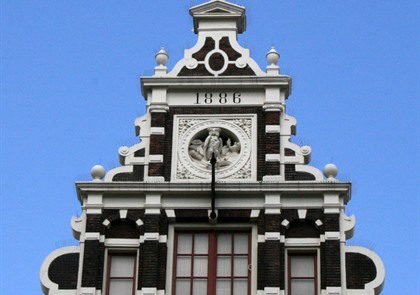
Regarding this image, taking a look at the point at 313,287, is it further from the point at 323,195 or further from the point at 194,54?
the point at 194,54

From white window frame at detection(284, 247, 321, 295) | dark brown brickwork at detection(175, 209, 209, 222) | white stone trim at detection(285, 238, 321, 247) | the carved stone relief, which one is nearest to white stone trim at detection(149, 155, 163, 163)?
the carved stone relief

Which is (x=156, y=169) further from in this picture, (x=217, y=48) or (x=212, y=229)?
(x=217, y=48)

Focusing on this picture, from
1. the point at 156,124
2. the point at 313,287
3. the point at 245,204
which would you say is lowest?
the point at 313,287

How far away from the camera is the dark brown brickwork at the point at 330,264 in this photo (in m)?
36.0

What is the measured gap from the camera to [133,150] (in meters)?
38.8

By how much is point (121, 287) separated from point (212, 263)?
8.43 ft

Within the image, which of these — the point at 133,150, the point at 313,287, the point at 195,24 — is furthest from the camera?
the point at 195,24

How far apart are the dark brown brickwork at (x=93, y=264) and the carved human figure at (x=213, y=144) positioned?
162 inches

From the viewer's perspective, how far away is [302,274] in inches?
1447

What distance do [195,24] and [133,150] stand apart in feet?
16.4

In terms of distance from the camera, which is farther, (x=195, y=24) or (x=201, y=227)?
(x=195, y=24)

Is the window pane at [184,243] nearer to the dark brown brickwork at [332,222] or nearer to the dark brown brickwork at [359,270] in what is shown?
the dark brown brickwork at [332,222]

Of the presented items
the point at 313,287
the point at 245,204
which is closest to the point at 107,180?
the point at 245,204

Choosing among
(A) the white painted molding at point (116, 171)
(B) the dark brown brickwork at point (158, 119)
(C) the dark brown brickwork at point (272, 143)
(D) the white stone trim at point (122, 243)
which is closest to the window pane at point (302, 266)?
(C) the dark brown brickwork at point (272, 143)
